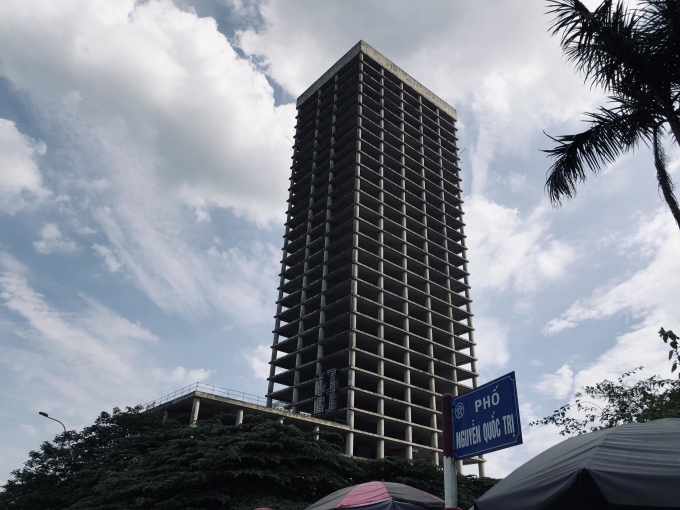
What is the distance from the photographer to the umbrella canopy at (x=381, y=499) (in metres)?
7.34

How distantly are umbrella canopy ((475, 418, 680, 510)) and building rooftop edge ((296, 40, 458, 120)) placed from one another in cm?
8198

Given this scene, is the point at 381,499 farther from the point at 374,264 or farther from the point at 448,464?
the point at 374,264

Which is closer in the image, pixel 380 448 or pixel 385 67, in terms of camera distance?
pixel 380 448

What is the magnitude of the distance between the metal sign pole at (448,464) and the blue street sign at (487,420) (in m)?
0.05

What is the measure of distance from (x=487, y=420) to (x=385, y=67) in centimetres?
8479

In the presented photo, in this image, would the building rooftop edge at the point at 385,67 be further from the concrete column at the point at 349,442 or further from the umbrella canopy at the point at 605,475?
the umbrella canopy at the point at 605,475

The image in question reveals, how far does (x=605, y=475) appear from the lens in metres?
4.06

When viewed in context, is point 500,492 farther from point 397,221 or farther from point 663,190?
point 397,221

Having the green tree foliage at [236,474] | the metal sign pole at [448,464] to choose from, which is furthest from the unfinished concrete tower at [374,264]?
the metal sign pole at [448,464]

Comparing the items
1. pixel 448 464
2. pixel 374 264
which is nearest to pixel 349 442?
pixel 374 264

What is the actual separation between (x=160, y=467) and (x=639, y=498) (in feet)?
66.2

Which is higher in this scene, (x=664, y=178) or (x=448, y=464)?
(x=664, y=178)

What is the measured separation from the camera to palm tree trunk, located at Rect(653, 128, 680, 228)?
30.4ft

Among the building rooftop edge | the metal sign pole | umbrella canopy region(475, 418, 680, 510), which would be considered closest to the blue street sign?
the metal sign pole
